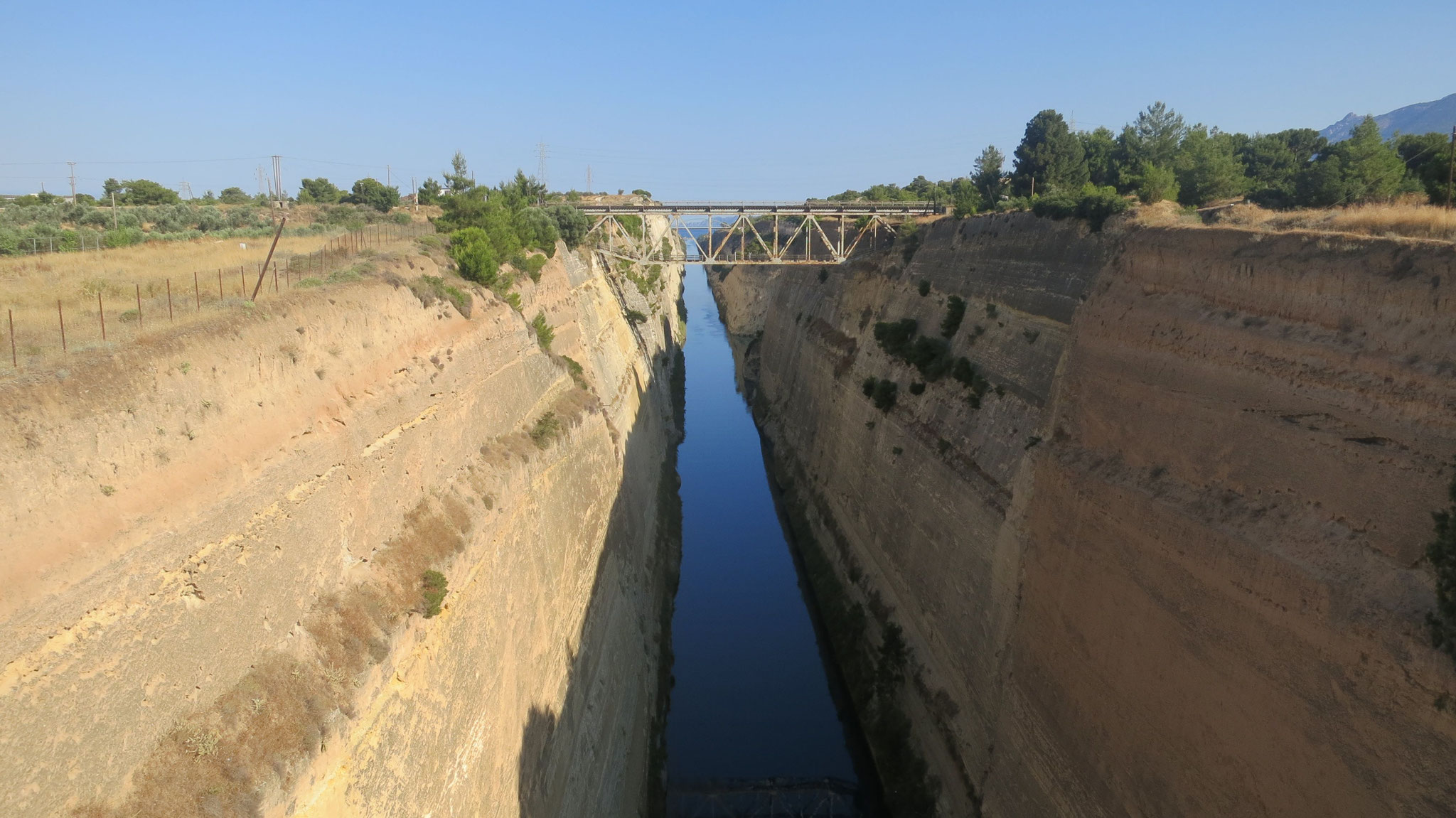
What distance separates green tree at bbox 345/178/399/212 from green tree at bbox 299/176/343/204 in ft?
7.11

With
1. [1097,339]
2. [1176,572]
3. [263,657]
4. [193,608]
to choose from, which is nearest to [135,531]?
A: [193,608]

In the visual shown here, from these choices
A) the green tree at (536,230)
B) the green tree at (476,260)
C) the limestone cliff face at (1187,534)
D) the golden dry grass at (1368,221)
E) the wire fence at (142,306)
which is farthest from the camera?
the green tree at (536,230)

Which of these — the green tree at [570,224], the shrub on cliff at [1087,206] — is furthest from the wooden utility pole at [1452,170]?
the green tree at [570,224]

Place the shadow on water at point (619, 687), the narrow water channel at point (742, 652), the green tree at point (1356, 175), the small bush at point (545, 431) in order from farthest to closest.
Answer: the narrow water channel at point (742, 652) → the small bush at point (545, 431) → the green tree at point (1356, 175) → the shadow on water at point (619, 687)

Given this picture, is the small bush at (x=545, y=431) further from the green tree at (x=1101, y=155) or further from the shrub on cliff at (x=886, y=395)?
the green tree at (x=1101, y=155)

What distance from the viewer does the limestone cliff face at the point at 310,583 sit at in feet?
19.0

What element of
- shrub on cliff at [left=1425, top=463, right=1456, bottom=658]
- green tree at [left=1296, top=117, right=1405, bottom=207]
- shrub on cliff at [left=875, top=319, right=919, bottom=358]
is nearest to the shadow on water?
shrub on cliff at [left=875, top=319, right=919, bottom=358]

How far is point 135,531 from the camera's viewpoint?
21.0 feet

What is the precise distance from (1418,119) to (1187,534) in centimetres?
10303

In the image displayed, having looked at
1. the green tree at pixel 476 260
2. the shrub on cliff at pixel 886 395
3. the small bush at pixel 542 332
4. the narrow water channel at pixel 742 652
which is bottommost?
the narrow water channel at pixel 742 652

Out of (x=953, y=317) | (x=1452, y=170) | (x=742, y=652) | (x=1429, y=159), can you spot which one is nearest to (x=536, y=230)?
(x=953, y=317)

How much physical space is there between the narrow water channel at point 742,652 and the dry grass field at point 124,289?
36.8 feet

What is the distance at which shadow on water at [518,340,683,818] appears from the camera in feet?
39.1

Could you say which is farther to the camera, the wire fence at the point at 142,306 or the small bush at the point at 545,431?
the small bush at the point at 545,431
